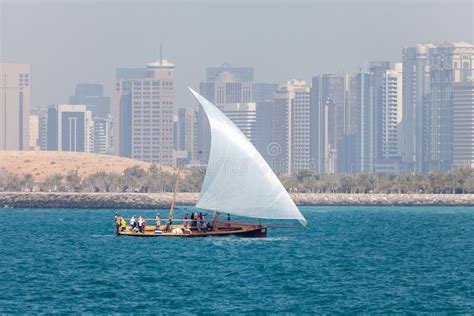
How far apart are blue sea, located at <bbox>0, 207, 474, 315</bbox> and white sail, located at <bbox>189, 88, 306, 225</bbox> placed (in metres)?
2.03

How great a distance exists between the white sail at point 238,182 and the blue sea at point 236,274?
203 centimetres

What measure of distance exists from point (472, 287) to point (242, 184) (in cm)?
2445

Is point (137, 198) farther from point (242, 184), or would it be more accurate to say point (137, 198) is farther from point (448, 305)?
point (448, 305)

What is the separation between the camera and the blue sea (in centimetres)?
4747

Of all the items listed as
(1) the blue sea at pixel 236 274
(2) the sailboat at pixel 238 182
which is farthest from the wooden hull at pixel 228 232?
(2) the sailboat at pixel 238 182

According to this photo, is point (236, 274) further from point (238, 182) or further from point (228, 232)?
point (228, 232)

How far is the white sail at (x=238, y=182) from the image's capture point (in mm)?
75312

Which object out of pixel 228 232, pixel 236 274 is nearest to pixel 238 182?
pixel 228 232

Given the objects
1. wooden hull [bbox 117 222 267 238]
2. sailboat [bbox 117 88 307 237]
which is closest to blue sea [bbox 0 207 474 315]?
wooden hull [bbox 117 222 267 238]

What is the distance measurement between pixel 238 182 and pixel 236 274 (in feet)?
59.6

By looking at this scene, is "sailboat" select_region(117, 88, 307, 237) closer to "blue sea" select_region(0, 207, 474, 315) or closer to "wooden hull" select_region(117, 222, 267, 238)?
"wooden hull" select_region(117, 222, 267, 238)

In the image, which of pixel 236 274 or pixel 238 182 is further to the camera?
pixel 238 182

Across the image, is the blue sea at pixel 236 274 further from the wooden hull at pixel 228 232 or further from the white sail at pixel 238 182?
the white sail at pixel 238 182

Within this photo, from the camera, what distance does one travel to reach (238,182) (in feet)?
249
